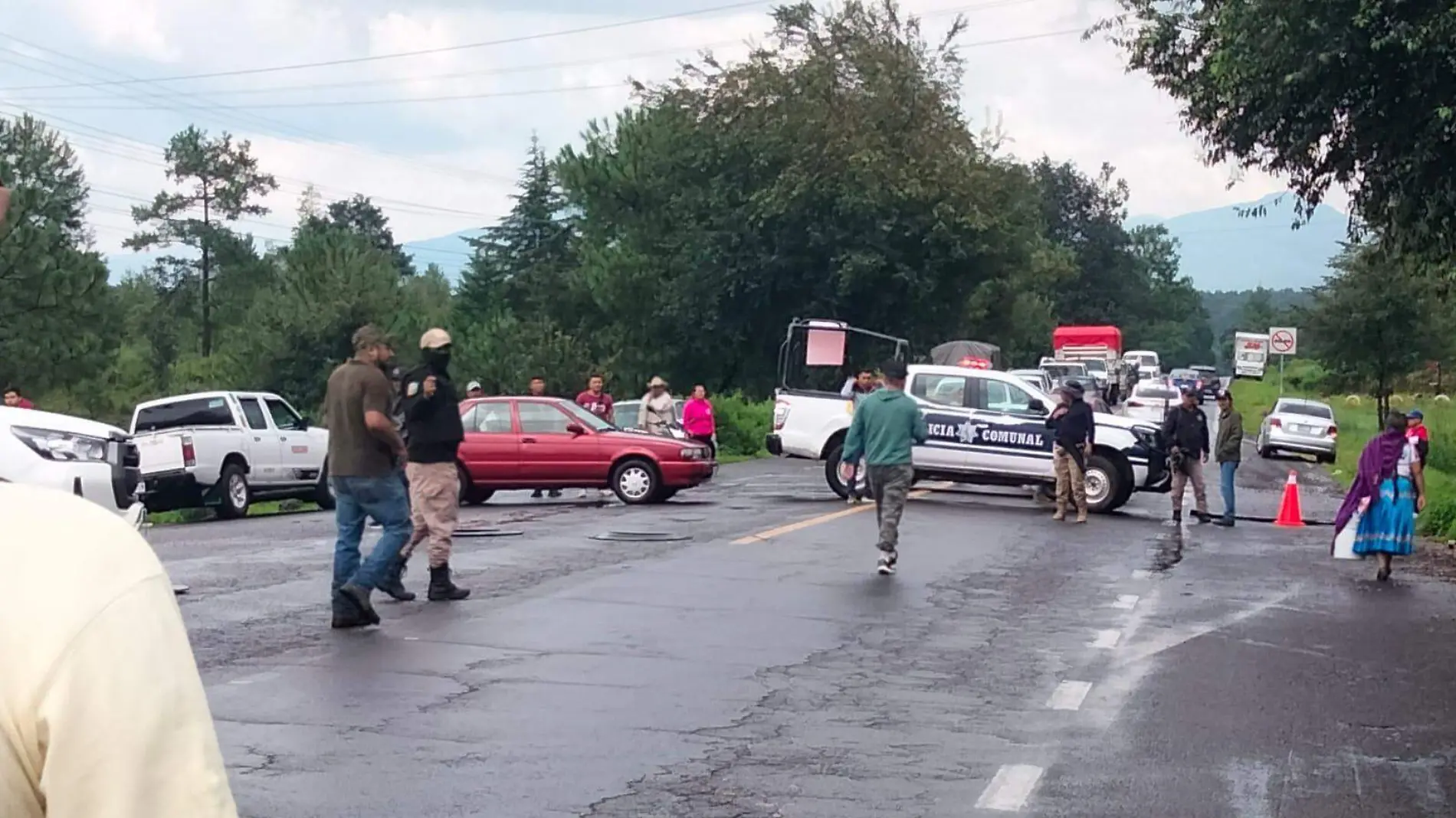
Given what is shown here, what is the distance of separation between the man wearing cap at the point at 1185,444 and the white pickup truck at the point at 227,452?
11.1 m

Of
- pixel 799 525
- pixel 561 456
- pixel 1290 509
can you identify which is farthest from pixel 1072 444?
pixel 561 456

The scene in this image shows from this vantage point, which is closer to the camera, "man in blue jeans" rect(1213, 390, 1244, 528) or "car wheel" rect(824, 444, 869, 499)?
"man in blue jeans" rect(1213, 390, 1244, 528)

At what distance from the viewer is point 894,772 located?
24.8 feet

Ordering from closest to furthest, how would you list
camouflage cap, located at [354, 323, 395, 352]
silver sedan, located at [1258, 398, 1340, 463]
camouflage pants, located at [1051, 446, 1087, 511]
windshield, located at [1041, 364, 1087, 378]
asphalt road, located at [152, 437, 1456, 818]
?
asphalt road, located at [152, 437, 1456, 818], camouflage cap, located at [354, 323, 395, 352], camouflage pants, located at [1051, 446, 1087, 511], silver sedan, located at [1258, 398, 1340, 463], windshield, located at [1041, 364, 1087, 378]

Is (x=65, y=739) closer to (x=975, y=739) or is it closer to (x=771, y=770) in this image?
(x=771, y=770)

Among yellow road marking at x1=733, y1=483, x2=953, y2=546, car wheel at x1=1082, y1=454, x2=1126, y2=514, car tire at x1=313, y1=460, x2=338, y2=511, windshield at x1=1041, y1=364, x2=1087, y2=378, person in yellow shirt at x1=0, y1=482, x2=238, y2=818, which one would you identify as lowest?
car tire at x1=313, y1=460, x2=338, y2=511

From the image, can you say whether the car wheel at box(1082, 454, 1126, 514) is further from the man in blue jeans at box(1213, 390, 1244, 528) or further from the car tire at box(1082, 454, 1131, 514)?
the man in blue jeans at box(1213, 390, 1244, 528)

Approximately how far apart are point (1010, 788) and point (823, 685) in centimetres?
255

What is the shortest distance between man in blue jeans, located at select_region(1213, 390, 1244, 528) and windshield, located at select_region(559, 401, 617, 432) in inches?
324

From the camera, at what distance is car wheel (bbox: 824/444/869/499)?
24516 mm

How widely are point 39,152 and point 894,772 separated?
7730 cm

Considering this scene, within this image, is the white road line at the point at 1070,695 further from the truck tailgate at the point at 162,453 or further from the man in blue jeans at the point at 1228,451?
the truck tailgate at the point at 162,453

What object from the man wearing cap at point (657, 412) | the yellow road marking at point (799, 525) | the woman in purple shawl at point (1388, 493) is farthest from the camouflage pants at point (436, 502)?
the man wearing cap at point (657, 412)

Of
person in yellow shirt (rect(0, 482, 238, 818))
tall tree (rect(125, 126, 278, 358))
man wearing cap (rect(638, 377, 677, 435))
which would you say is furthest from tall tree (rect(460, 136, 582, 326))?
person in yellow shirt (rect(0, 482, 238, 818))
